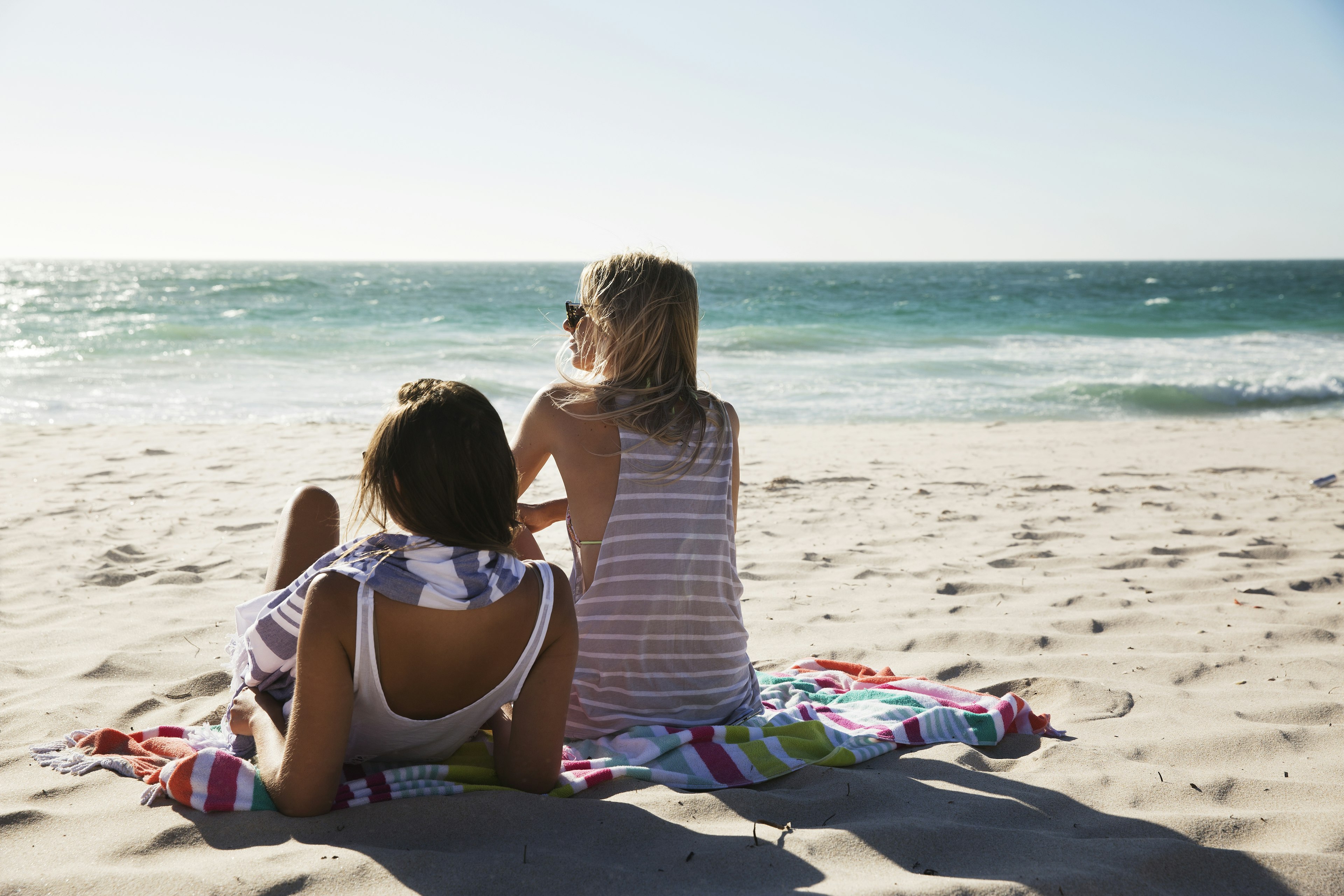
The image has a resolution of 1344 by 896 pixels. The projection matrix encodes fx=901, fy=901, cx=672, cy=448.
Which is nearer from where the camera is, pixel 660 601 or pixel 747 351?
pixel 660 601

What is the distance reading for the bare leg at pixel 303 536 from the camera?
7.13ft

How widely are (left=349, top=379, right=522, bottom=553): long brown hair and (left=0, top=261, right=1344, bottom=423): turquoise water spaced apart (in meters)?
0.82

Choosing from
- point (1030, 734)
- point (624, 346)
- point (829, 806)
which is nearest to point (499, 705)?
point (829, 806)

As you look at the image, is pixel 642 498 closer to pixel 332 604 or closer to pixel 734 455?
pixel 734 455

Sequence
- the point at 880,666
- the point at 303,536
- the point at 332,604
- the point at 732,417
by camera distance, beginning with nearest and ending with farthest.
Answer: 1. the point at 332,604
2. the point at 303,536
3. the point at 732,417
4. the point at 880,666

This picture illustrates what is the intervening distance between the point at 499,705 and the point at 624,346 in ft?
2.98

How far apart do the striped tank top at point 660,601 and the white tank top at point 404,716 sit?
369mm

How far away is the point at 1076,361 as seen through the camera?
1479 cm

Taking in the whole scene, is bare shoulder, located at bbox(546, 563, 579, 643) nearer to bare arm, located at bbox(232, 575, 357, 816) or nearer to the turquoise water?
bare arm, located at bbox(232, 575, 357, 816)

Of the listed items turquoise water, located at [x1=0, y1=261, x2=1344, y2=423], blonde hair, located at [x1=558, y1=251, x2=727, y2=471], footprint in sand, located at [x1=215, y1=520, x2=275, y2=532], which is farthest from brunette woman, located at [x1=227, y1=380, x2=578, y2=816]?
footprint in sand, located at [x1=215, y1=520, x2=275, y2=532]

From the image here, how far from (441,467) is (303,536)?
67 cm

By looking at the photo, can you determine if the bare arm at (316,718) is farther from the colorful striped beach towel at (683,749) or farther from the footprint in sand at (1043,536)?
the footprint in sand at (1043,536)

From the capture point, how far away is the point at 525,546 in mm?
2254

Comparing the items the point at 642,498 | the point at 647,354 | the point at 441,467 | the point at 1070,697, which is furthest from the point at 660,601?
the point at 1070,697
